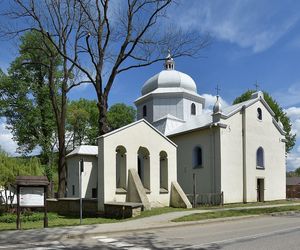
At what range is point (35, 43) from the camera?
118 feet

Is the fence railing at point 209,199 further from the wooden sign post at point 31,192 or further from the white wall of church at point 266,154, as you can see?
the wooden sign post at point 31,192

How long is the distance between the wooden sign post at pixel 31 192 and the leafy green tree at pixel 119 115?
43.8 m

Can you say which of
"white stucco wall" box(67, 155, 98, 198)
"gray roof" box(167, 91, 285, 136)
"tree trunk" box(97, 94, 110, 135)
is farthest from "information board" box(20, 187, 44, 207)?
"gray roof" box(167, 91, 285, 136)

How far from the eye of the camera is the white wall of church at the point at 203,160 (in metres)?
31.4

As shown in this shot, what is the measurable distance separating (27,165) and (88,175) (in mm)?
4753

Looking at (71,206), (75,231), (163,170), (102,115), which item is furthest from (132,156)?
(75,231)

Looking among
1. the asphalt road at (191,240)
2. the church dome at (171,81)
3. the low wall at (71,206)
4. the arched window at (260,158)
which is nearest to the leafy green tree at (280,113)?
the church dome at (171,81)

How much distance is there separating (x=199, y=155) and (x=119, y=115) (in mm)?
29229

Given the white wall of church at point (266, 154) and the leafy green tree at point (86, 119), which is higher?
the leafy green tree at point (86, 119)

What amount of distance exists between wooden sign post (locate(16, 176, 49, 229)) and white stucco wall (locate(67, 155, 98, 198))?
15274 mm

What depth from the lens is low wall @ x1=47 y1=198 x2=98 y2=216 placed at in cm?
2452

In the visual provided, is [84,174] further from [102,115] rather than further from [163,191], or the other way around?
[163,191]

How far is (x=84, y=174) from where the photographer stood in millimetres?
32906

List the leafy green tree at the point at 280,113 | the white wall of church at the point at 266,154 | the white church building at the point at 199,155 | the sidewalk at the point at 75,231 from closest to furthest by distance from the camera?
the sidewalk at the point at 75,231, the white church building at the point at 199,155, the white wall of church at the point at 266,154, the leafy green tree at the point at 280,113
